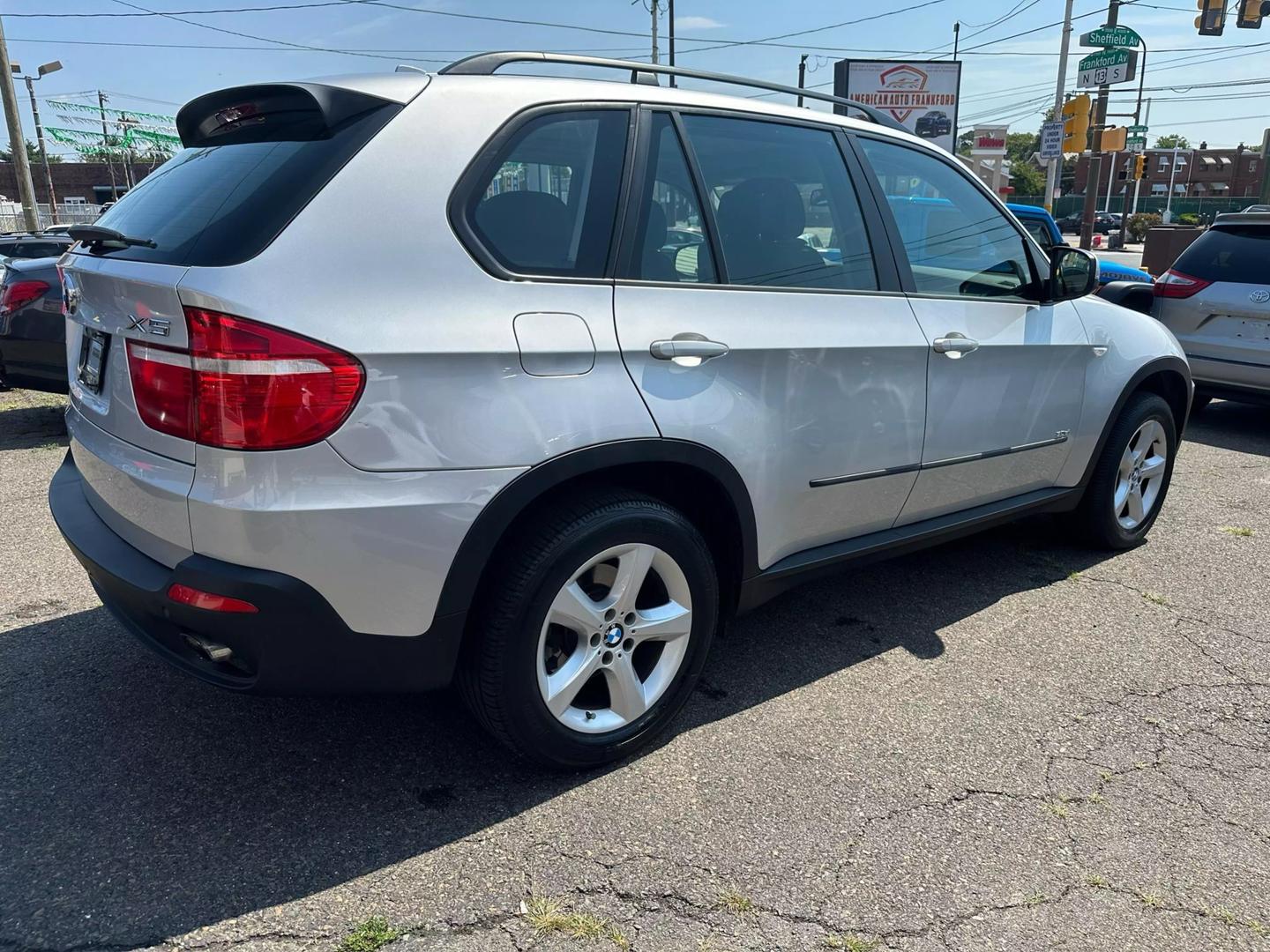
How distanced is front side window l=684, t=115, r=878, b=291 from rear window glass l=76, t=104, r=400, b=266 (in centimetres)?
105

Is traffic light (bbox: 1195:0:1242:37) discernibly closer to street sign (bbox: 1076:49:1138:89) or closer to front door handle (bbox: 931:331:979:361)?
street sign (bbox: 1076:49:1138:89)

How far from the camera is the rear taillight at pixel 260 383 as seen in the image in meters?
2.11

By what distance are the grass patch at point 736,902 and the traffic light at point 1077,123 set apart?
2614 cm

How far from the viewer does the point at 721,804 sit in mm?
2674

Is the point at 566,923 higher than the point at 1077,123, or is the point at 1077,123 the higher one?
the point at 1077,123

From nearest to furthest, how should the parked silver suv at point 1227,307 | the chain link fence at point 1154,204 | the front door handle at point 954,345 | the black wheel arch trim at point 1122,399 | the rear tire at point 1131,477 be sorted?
the front door handle at point 954,345
the black wheel arch trim at point 1122,399
the rear tire at point 1131,477
the parked silver suv at point 1227,307
the chain link fence at point 1154,204

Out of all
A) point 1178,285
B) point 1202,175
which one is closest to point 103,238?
point 1178,285

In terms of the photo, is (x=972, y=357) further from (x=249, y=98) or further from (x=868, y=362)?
(x=249, y=98)

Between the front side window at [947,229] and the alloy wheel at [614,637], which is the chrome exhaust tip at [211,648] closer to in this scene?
the alloy wheel at [614,637]

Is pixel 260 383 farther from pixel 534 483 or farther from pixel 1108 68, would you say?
pixel 1108 68

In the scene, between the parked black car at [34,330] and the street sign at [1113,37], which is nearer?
the parked black car at [34,330]

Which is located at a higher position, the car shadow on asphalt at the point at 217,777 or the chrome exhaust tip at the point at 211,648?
the chrome exhaust tip at the point at 211,648

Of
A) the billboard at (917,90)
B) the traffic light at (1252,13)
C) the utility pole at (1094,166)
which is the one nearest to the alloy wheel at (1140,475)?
the traffic light at (1252,13)

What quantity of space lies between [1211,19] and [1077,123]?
7.12 m
